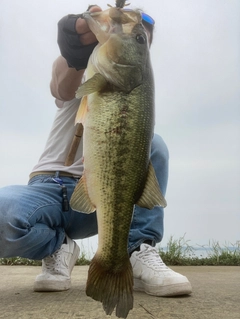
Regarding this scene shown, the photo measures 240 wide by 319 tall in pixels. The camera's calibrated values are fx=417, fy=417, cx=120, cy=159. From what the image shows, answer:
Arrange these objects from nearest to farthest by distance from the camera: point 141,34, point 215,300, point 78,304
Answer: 1. point 141,34
2. point 78,304
3. point 215,300

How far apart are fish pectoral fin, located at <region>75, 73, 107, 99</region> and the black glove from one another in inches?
10.7

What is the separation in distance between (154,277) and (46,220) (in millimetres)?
756

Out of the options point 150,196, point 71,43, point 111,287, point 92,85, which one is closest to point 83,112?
point 92,85

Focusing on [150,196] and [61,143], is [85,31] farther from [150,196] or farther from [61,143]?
[61,143]

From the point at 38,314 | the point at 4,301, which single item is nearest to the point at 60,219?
the point at 4,301

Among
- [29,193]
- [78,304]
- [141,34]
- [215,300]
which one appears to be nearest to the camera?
[141,34]

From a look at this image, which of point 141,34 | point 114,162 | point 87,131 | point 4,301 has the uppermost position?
point 141,34

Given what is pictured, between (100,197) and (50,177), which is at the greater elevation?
(50,177)

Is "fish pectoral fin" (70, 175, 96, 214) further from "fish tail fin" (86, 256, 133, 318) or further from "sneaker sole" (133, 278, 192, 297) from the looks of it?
"sneaker sole" (133, 278, 192, 297)

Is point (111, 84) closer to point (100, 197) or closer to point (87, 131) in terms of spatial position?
point (87, 131)

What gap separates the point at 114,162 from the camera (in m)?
1.85

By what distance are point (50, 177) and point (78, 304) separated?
0.97 m

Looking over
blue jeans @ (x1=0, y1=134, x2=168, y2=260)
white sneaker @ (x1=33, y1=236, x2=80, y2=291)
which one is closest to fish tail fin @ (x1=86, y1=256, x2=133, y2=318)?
blue jeans @ (x1=0, y1=134, x2=168, y2=260)

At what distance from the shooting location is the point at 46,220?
8.64 ft
